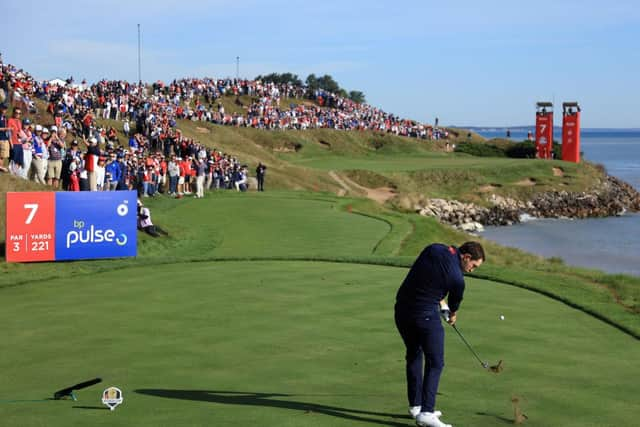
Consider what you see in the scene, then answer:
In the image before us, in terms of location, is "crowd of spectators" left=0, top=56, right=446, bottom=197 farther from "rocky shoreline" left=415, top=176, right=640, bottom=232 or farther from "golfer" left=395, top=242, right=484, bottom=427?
"golfer" left=395, top=242, right=484, bottom=427

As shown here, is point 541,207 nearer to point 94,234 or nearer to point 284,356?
point 94,234

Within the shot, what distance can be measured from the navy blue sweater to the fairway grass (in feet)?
3.78

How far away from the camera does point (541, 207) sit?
65625mm

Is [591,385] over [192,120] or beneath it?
beneath

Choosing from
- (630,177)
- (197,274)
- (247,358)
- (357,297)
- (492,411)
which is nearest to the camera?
(492,411)

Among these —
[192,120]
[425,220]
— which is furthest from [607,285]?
[192,120]

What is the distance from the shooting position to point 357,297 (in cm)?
1491

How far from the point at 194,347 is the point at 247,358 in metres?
0.96

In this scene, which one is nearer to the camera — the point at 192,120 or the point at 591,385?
the point at 591,385

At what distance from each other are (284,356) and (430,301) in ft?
10.1

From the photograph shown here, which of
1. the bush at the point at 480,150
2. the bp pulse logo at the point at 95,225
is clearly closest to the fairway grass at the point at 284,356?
the bp pulse logo at the point at 95,225

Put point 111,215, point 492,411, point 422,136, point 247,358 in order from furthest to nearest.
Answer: point 422,136 < point 111,215 < point 247,358 < point 492,411

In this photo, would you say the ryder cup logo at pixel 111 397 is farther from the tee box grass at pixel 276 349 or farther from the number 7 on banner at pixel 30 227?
the number 7 on banner at pixel 30 227

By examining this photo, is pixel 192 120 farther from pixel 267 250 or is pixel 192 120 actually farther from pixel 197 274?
pixel 197 274
